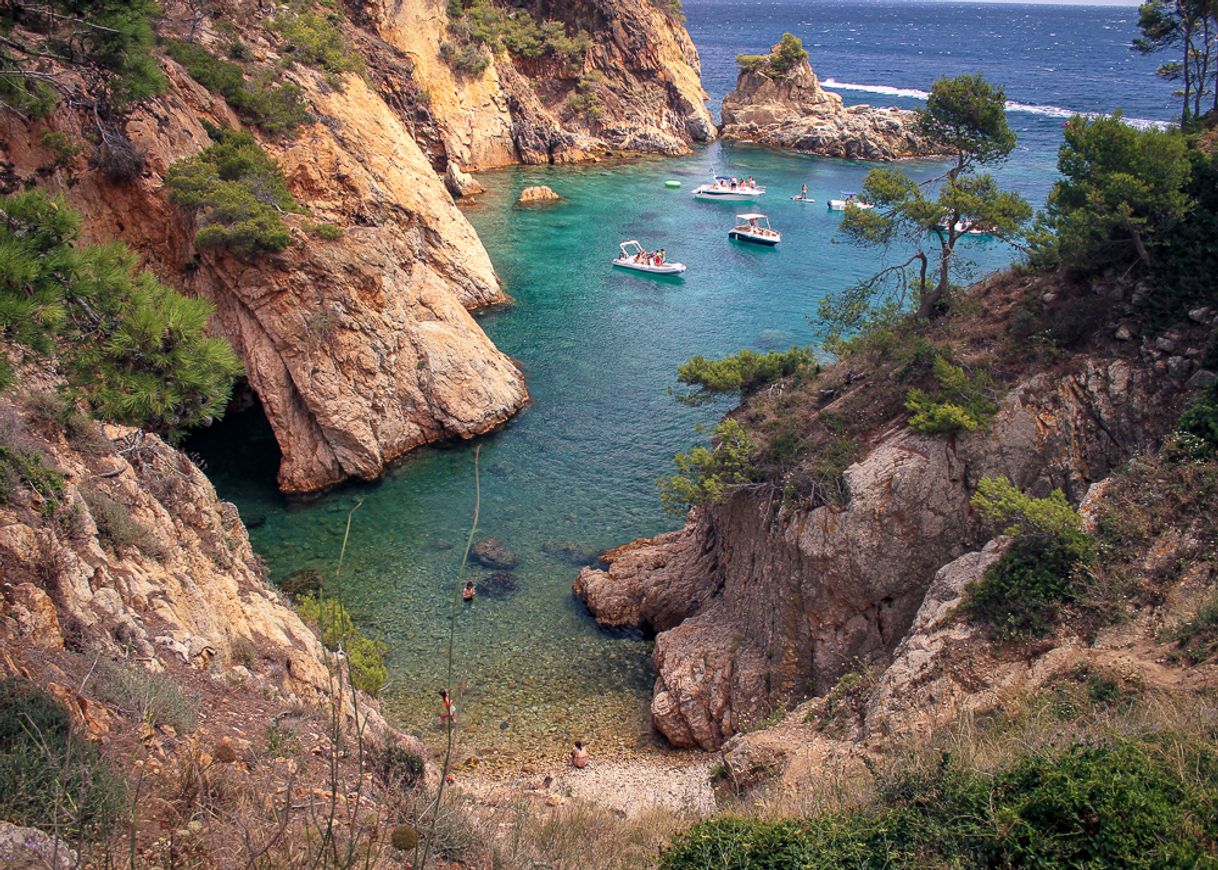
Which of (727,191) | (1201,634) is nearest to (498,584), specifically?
(1201,634)

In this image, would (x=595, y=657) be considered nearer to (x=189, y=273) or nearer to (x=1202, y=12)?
(x=189, y=273)

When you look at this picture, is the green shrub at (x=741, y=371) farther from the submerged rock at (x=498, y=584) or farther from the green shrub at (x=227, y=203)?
the green shrub at (x=227, y=203)

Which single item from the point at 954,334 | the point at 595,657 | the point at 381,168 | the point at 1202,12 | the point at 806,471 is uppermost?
the point at 1202,12

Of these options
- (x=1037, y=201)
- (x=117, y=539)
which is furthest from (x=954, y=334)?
(x=1037, y=201)

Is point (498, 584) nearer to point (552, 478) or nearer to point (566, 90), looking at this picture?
point (552, 478)

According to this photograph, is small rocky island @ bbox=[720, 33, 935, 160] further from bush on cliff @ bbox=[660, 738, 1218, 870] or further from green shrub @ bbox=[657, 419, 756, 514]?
bush on cliff @ bbox=[660, 738, 1218, 870]

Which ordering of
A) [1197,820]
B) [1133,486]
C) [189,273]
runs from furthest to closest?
1. [189,273]
2. [1133,486]
3. [1197,820]

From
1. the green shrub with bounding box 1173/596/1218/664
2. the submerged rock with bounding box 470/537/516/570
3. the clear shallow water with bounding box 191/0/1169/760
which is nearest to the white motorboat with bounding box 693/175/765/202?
the clear shallow water with bounding box 191/0/1169/760
